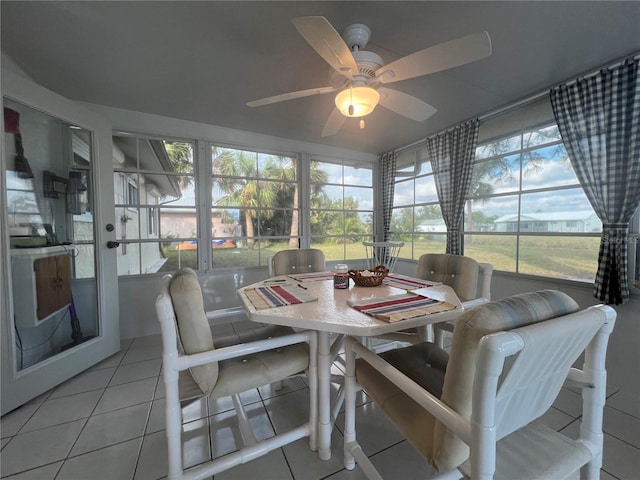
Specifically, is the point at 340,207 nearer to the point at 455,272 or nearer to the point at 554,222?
the point at 455,272

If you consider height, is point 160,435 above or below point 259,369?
below

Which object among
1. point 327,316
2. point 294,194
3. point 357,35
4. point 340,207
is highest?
point 357,35

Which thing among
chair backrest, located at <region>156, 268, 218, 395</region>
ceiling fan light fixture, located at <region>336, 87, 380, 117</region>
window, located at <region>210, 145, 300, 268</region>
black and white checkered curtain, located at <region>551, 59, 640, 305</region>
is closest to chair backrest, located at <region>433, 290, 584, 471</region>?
chair backrest, located at <region>156, 268, 218, 395</region>

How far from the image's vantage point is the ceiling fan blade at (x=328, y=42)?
1091 mm

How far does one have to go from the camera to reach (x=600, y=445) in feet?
2.62

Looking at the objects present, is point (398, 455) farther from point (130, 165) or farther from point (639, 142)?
point (130, 165)

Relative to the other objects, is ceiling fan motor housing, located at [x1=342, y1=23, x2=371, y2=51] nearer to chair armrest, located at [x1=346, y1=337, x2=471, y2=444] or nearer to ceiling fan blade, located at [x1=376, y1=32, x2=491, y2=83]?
ceiling fan blade, located at [x1=376, y1=32, x2=491, y2=83]

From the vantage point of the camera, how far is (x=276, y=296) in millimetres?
1408

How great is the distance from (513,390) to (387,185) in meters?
3.64

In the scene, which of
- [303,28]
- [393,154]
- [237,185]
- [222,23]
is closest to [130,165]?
[237,185]

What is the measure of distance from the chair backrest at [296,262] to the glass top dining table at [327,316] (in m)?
0.53

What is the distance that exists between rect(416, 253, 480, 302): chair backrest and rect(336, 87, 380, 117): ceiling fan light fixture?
124 centimetres

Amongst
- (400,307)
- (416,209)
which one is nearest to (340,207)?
(416,209)

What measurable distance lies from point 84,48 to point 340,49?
1773mm
